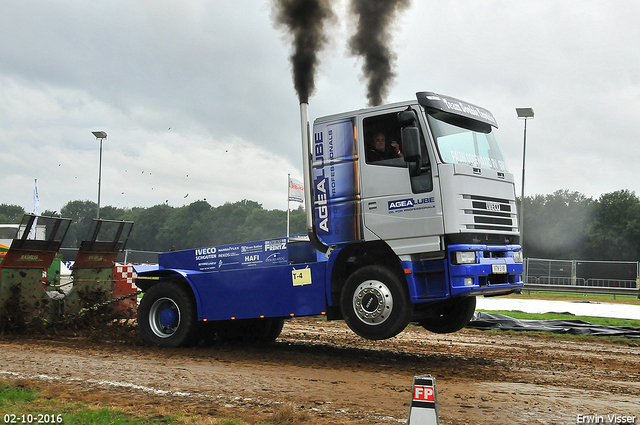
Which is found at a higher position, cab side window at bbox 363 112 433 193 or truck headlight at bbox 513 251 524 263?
cab side window at bbox 363 112 433 193

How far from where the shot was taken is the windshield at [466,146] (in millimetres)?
8227

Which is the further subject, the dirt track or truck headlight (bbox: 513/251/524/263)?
truck headlight (bbox: 513/251/524/263)

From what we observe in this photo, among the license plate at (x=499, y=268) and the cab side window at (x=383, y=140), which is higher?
the cab side window at (x=383, y=140)

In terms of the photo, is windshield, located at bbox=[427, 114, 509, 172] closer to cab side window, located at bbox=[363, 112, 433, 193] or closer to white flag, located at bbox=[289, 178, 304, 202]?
cab side window, located at bbox=[363, 112, 433, 193]

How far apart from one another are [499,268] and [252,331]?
4.85m

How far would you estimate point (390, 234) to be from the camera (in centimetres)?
835

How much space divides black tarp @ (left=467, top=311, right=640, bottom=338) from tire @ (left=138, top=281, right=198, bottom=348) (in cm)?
673

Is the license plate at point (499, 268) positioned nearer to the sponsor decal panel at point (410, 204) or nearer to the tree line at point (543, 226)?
the sponsor decal panel at point (410, 204)

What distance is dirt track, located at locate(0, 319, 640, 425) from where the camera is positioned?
19.0 ft

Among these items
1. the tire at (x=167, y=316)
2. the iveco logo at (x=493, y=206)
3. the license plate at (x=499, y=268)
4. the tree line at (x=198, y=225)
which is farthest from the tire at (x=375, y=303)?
the tree line at (x=198, y=225)

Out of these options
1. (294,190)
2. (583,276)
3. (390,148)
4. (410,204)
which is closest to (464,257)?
(410,204)

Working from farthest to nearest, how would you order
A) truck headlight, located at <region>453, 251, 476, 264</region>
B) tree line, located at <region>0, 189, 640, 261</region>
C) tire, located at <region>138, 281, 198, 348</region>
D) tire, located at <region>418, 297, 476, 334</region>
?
tree line, located at <region>0, 189, 640, 261</region>, tire, located at <region>138, 281, 198, 348</region>, tire, located at <region>418, 297, 476, 334</region>, truck headlight, located at <region>453, 251, 476, 264</region>

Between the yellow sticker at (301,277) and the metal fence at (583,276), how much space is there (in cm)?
2296

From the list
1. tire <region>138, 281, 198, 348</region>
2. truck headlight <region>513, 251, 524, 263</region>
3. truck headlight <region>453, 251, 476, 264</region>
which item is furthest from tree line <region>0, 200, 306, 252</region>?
truck headlight <region>453, 251, 476, 264</region>
